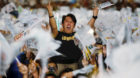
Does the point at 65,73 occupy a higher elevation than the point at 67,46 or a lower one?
lower

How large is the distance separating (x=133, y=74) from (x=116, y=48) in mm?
228

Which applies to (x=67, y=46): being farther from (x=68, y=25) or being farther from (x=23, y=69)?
(x=23, y=69)

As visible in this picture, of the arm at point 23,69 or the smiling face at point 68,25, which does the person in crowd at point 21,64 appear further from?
the smiling face at point 68,25

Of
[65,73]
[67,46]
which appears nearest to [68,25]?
[67,46]

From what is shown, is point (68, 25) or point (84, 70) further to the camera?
A: point (68, 25)

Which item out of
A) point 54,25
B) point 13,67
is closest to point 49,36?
point 54,25

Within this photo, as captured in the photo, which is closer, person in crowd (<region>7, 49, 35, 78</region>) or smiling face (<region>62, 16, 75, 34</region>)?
person in crowd (<region>7, 49, 35, 78</region>)

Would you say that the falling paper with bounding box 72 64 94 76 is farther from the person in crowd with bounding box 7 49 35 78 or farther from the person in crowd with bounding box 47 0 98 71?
the person in crowd with bounding box 7 49 35 78

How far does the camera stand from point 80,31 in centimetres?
125

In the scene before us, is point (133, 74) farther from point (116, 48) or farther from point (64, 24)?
point (64, 24)

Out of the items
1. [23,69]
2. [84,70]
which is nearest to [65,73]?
[84,70]

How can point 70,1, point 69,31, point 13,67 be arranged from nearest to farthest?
point 13,67
point 69,31
point 70,1

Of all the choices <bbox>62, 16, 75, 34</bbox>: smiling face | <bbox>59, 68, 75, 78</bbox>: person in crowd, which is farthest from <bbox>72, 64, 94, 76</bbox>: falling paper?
<bbox>62, 16, 75, 34</bbox>: smiling face

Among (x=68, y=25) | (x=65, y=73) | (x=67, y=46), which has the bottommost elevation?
(x=65, y=73)
